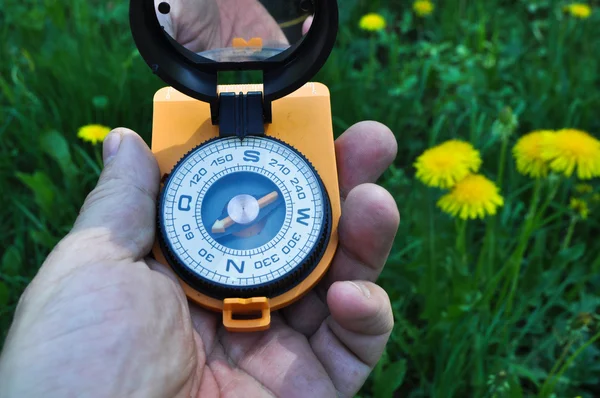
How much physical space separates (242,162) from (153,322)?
1.51 ft

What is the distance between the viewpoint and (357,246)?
154 cm

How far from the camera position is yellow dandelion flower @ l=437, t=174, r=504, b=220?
1777 mm

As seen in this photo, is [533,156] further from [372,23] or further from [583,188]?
[372,23]

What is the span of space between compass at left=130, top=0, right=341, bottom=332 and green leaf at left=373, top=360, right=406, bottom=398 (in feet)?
1.11

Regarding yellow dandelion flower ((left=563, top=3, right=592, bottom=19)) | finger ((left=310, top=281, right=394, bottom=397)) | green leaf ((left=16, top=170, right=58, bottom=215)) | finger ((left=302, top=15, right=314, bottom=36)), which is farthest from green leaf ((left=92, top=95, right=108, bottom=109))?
yellow dandelion flower ((left=563, top=3, right=592, bottom=19))

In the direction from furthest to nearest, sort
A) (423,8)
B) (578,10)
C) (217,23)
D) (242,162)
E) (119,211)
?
(423,8) → (578,10) → (217,23) → (242,162) → (119,211)

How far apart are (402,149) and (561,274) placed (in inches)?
28.1

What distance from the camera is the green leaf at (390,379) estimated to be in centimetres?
163

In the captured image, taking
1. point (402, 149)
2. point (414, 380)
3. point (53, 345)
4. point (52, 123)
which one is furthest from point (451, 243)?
point (52, 123)

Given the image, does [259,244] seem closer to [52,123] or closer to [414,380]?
[414,380]

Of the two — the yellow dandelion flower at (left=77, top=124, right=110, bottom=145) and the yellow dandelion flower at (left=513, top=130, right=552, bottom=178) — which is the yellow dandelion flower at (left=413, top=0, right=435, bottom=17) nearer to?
the yellow dandelion flower at (left=513, top=130, right=552, bottom=178)

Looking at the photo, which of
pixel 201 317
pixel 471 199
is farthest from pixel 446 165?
pixel 201 317

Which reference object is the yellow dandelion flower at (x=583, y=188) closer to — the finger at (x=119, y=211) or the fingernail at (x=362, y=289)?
the fingernail at (x=362, y=289)

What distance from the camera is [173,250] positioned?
149 cm
